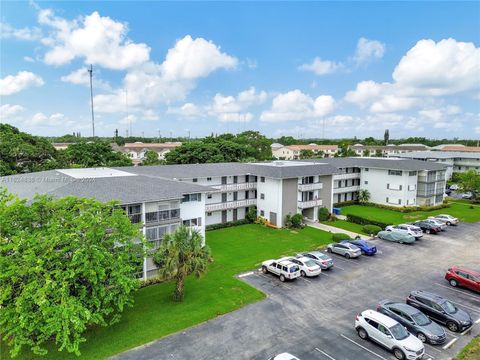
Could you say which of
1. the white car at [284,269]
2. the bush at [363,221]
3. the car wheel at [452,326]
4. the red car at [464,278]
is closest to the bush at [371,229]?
the bush at [363,221]

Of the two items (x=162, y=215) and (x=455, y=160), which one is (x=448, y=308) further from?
(x=455, y=160)

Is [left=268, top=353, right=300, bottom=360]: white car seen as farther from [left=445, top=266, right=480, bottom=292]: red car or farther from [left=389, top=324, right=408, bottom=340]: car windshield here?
[left=445, top=266, right=480, bottom=292]: red car

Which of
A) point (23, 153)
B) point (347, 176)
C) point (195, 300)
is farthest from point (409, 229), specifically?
point (23, 153)

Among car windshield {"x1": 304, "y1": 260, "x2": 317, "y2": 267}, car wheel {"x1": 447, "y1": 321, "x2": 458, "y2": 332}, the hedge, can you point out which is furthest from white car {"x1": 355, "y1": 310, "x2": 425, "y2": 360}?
the hedge

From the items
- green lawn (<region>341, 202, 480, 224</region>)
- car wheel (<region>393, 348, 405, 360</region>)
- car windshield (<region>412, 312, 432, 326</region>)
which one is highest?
car windshield (<region>412, 312, 432, 326</region>)

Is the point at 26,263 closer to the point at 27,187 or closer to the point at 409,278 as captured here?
the point at 27,187

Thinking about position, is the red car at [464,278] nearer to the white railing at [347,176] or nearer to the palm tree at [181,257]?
the palm tree at [181,257]
